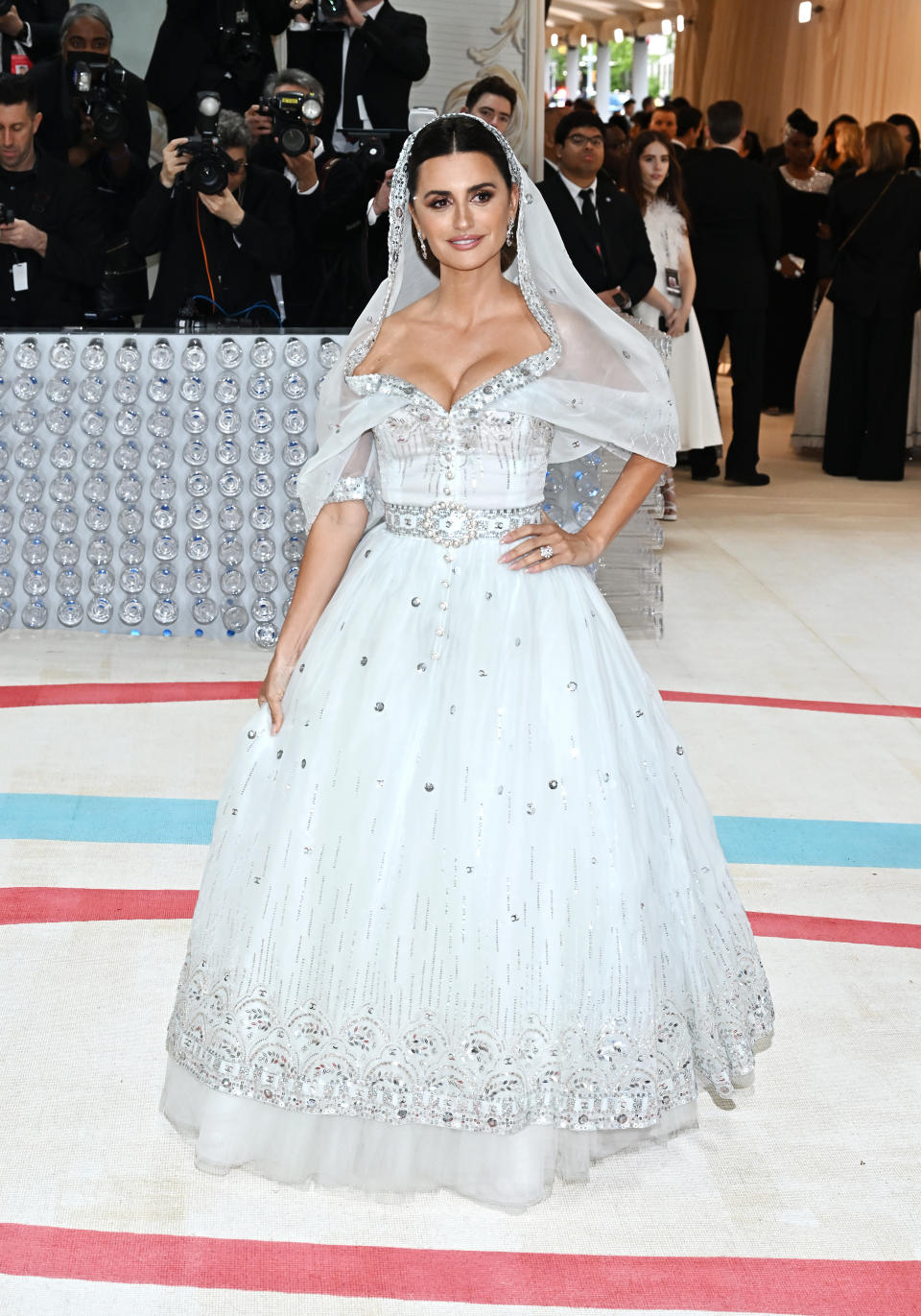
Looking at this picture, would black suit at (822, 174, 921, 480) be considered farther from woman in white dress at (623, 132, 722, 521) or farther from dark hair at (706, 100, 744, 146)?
woman in white dress at (623, 132, 722, 521)

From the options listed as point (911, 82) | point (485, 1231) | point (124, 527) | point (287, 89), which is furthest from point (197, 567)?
point (911, 82)

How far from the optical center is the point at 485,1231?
77.8 inches

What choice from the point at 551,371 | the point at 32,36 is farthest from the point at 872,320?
the point at 551,371

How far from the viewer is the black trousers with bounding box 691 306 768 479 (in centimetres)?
749

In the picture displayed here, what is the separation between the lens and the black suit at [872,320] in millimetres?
7766

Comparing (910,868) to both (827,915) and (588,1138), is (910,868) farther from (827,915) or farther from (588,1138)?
(588,1138)

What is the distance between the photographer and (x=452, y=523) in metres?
2.13

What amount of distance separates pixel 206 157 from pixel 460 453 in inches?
111

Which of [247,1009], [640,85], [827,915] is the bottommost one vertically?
[827,915]

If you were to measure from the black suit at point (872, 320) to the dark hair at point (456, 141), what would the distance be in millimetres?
6183

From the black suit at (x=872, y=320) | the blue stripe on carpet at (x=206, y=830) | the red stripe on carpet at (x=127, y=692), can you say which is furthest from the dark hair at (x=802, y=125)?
the blue stripe on carpet at (x=206, y=830)

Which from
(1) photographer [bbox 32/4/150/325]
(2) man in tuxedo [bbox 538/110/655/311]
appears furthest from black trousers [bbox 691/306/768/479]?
(1) photographer [bbox 32/4/150/325]

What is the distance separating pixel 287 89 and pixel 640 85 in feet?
58.2

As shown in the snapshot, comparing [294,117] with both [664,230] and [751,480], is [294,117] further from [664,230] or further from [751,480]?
[751,480]
